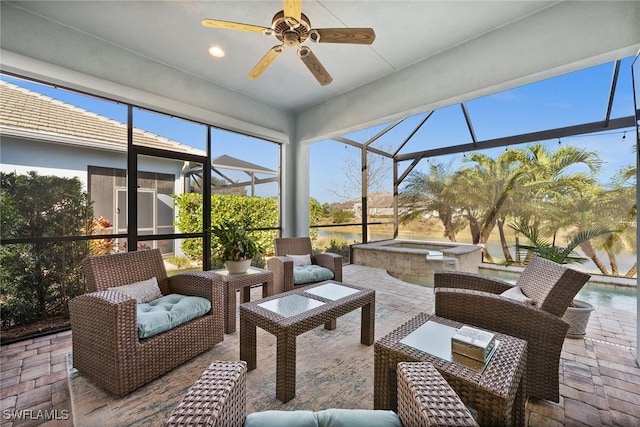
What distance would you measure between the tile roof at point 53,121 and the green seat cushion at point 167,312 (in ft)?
6.93

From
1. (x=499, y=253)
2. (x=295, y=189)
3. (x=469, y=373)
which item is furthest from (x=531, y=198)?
(x=469, y=373)

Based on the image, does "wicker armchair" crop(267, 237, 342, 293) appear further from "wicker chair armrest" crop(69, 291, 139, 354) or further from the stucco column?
"wicker chair armrest" crop(69, 291, 139, 354)

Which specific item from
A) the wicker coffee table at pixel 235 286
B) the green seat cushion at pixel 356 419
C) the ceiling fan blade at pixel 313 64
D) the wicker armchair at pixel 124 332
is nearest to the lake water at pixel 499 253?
the wicker coffee table at pixel 235 286

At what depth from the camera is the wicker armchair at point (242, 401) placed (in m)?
0.79

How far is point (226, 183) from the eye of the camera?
421 centimetres

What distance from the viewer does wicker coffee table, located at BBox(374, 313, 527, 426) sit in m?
1.08

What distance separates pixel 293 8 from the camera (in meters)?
1.82

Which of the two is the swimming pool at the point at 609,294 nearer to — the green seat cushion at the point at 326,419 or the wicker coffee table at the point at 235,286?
the wicker coffee table at the point at 235,286

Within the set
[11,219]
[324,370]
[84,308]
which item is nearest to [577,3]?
[324,370]

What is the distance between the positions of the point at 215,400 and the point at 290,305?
1270 mm

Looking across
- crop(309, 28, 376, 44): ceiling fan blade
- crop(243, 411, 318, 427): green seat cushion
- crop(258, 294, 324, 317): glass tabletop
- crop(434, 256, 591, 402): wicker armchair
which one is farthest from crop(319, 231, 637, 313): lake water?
crop(243, 411, 318, 427): green seat cushion

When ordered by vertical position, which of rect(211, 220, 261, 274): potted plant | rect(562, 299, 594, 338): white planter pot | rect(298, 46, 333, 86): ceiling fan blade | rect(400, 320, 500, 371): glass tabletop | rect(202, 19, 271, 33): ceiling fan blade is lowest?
rect(562, 299, 594, 338): white planter pot

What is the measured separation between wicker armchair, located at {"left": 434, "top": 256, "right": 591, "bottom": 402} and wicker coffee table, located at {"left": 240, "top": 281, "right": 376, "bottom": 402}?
710mm

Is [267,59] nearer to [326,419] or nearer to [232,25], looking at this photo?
[232,25]
